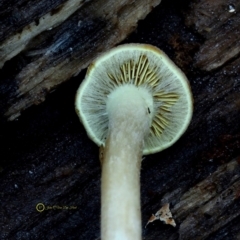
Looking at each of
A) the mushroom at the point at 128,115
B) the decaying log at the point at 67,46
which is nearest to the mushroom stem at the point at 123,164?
the mushroom at the point at 128,115

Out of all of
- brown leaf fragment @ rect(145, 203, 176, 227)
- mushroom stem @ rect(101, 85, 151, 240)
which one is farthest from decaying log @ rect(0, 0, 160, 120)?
brown leaf fragment @ rect(145, 203, 176, 227)

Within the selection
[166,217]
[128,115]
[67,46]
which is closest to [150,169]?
[166,217]

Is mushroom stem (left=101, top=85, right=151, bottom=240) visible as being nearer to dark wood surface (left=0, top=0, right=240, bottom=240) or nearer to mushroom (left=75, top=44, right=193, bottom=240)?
mushroom (left=75, top=44, right=193, bottom=240)

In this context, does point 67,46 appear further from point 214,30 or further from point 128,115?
point 214,30

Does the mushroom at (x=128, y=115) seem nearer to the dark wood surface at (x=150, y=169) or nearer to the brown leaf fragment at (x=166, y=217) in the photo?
the dark wood surface at (x=150, y=169)

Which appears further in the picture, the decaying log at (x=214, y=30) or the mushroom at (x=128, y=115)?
the decaying log at (x=214, y=30)

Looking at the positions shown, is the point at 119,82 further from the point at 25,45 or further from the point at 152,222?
the point at 152,222

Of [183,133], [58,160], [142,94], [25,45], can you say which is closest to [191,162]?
[183,133]
